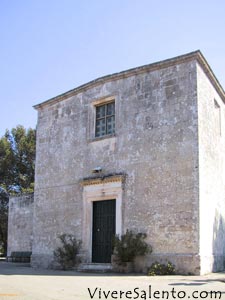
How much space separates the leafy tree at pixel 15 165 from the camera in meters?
32.9

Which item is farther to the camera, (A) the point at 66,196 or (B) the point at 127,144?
(A) the point at 66,196

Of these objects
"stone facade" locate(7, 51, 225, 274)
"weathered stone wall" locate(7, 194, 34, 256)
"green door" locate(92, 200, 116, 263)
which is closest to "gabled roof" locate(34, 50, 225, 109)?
"stone facade" locate(7, 51, 225, 274)

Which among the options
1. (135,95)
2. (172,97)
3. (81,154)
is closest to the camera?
(172,97)

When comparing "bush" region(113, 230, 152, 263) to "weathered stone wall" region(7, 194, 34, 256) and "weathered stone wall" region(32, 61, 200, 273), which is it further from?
"weathered stone wall" region(7, 194, 34, 256)

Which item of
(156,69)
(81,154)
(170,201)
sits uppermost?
(156,69)

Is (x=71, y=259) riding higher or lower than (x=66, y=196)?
lower

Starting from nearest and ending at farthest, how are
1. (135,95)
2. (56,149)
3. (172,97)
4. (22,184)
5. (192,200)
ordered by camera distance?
(192,200) → (172,97) → (135,95) → (56,149) → (22,184)

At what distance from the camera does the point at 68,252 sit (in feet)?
50.6

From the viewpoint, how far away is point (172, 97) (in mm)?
14219

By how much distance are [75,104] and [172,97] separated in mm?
4630

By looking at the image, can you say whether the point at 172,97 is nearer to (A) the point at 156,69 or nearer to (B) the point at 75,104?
(A) the point at 156,69

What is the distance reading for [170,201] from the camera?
44.2 ft

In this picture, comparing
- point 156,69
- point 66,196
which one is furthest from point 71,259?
point 156,69

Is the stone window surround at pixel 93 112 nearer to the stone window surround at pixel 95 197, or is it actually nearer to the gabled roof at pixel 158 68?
the gabled roof at pixel 158 68
